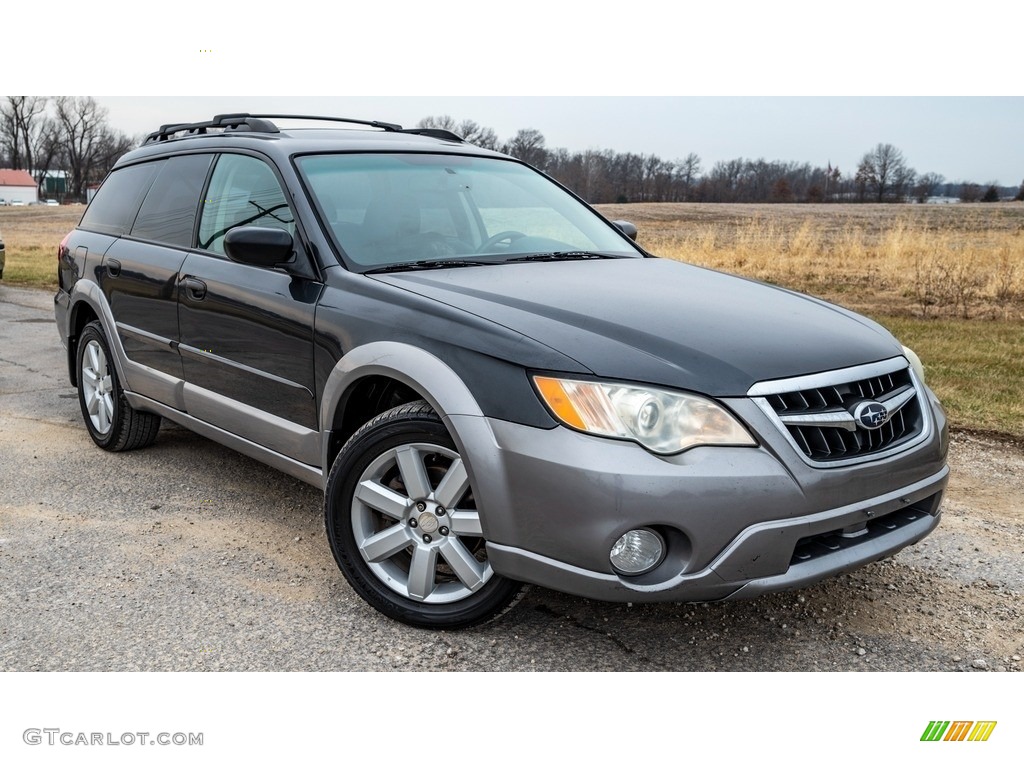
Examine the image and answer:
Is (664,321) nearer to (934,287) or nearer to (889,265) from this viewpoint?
(934,287)

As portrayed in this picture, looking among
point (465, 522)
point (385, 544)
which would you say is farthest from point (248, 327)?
point (465, 522)

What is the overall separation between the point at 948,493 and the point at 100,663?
12.7ft

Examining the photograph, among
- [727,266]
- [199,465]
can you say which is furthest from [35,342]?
[727,266]

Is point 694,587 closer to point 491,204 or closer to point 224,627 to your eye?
point 224,627

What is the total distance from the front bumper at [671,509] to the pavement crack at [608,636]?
0.42 m

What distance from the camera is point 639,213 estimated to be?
35.6 metres

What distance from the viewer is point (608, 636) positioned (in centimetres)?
316

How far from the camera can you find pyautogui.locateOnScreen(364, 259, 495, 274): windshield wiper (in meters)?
3.54

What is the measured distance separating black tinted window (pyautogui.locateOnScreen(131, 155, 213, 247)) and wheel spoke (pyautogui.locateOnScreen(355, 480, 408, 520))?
6.19ft

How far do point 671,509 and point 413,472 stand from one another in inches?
35.4

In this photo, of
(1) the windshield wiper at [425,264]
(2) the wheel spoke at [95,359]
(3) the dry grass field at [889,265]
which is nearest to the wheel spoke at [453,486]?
(1) the windshield wiper at [425,264]

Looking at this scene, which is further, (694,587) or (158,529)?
(158,529)

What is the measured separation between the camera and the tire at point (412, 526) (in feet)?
9.81

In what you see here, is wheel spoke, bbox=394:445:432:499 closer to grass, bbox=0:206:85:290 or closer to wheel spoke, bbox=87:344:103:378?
wheel spoke, bbox=87:344:103:378
